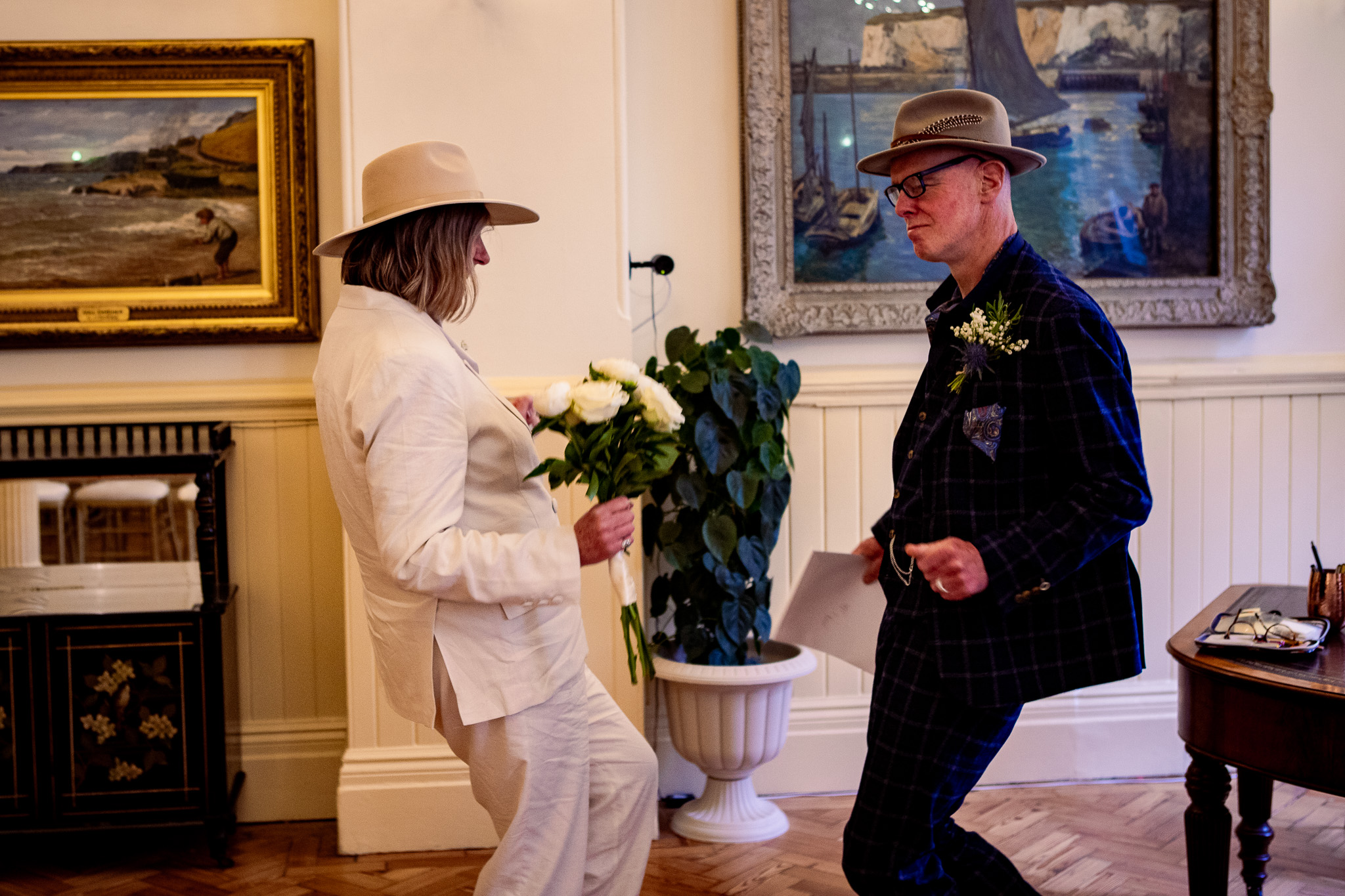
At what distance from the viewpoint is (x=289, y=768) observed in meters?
3.42

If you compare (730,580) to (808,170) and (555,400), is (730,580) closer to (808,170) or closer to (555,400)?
(808,170)

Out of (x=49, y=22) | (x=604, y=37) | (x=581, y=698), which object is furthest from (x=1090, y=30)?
(x=49, y=22)

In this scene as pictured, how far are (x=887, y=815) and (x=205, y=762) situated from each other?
1.97m

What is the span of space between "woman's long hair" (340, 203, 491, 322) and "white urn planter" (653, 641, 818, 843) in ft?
5.12

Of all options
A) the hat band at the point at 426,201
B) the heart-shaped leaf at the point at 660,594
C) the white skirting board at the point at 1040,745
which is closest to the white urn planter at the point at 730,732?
the heart-shaped leaf at the point at 660,594

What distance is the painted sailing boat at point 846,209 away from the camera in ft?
11.3

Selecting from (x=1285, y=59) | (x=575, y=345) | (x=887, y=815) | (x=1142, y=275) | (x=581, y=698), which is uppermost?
(x=1285, y=59)

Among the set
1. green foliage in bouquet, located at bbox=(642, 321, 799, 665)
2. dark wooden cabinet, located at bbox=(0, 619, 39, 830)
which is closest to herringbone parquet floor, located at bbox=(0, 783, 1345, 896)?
dark wooden cabinet, located at bbox=(0, 619, 39, 830)

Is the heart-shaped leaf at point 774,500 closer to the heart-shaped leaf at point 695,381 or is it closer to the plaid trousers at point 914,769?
the heart-shaped leaf at point 695,381

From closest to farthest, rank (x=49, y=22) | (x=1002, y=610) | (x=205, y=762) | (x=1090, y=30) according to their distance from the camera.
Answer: (x=1002, y=610) → (x=205, y=762) → (x=49, y=22) → (x=1090, y=30)

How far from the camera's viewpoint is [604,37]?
313 cm

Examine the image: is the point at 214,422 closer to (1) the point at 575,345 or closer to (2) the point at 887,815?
(1) the point at 575,345

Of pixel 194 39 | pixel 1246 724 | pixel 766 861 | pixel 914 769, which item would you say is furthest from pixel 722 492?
pixel 194 39

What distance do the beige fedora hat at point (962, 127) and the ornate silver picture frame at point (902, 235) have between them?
1400 mm
